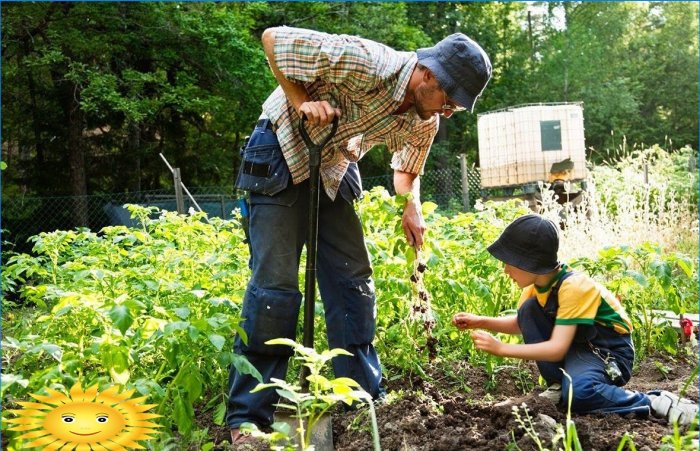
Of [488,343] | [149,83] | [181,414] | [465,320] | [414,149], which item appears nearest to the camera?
[181,414]

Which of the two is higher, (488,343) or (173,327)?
(173,327)

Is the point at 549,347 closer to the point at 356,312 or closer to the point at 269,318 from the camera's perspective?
the point at 356,312

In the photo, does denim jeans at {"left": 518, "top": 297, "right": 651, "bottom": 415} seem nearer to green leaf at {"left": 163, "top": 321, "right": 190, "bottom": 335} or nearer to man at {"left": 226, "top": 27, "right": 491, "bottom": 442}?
man at {"left": 226, "top": 27, "right": 491, "bottom": 442}

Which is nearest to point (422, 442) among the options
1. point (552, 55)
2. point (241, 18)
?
point (241, 18)

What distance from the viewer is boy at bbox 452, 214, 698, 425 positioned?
2.69 meters

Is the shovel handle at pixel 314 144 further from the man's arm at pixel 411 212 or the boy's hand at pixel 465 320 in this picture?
the boy's hand at pixel 465 320

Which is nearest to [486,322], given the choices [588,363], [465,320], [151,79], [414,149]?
[465,320]

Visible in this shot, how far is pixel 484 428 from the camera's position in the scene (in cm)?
260

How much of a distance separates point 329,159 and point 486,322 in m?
0.85

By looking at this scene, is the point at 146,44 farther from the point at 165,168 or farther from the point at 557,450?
the point at 557,450

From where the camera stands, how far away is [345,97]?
9.16ft

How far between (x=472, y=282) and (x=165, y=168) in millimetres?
14530

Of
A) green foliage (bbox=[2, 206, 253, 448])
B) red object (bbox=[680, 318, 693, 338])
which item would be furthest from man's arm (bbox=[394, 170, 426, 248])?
red object (bbox=[680, 318, 693, 338])

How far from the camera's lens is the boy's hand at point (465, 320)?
9.52ft
